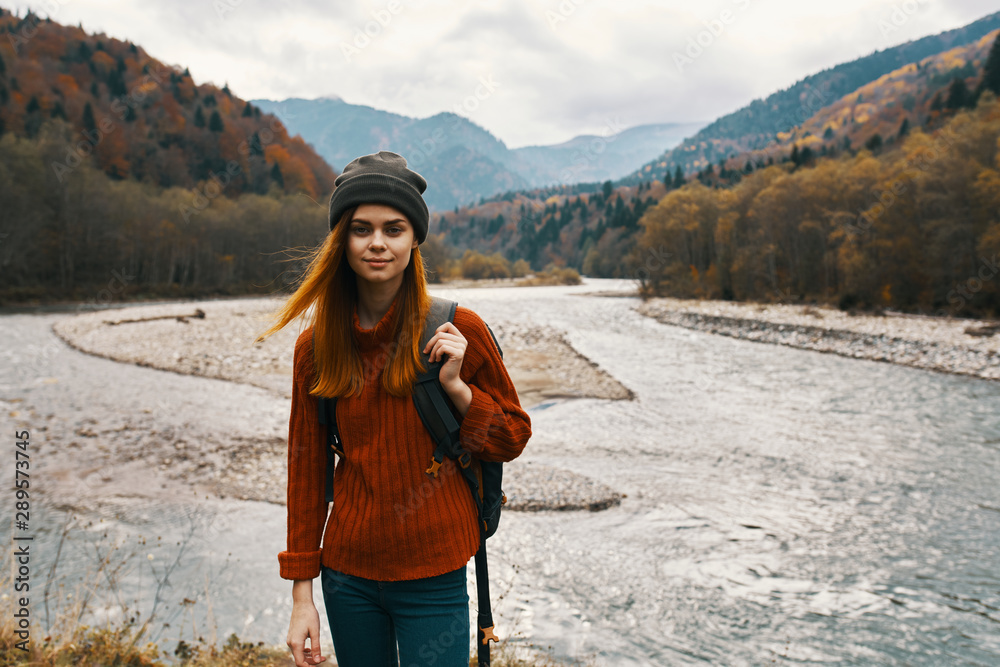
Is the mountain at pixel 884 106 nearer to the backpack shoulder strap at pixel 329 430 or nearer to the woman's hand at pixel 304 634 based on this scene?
the backpack shoulder strap at pixel 329 430

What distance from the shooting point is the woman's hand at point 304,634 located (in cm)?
154

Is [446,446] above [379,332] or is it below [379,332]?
below

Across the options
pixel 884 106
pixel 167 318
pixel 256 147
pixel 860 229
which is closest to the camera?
pixel 167 318

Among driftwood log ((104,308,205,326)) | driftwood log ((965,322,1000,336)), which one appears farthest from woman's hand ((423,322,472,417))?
driftwood log ((104,308,205,326))

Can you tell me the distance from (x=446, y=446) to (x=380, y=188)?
77cm

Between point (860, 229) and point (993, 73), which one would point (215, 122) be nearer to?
point (860, 229)

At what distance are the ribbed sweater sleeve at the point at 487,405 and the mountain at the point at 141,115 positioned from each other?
7550 cm

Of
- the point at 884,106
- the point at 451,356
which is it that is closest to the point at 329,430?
the point at 451,356

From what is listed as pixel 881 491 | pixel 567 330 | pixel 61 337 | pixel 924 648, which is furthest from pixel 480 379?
pixel 61 337

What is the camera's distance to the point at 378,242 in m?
1.50

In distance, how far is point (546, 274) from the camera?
330 feet

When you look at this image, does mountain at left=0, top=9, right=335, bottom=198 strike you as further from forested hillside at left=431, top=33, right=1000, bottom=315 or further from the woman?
the woman

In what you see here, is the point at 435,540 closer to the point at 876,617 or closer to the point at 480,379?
the point at 480,379

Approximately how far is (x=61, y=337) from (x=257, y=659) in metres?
28.5
